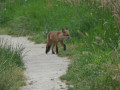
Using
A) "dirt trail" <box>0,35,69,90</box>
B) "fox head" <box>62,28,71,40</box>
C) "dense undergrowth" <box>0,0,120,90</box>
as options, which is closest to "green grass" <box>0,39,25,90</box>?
"dirt trail" <box>0,35,69,90</box>

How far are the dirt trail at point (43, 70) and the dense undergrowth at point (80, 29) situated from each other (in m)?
0.23

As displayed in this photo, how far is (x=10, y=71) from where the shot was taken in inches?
283

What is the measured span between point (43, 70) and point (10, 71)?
1.36m

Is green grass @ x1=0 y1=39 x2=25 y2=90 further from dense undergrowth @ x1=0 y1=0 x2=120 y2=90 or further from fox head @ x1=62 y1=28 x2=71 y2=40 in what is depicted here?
fox head @ x1=62 y1=28 x2=71 y2=40

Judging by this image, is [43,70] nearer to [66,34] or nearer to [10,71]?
[10,71]

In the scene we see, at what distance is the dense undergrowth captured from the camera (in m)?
6.71

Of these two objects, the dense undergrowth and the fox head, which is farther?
the fox head

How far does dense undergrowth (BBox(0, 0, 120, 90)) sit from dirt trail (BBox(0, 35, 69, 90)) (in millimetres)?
234

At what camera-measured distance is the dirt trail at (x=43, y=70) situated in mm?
7109

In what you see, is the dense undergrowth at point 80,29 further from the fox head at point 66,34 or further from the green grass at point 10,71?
the green grass at point 10,71

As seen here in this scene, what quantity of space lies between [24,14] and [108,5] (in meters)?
5.04

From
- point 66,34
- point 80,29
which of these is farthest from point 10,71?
point 80,29

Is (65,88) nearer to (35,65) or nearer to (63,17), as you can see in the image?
(35,65)

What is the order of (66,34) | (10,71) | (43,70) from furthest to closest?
(66,34) < (43,70) < (10,71)
